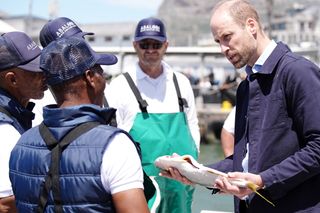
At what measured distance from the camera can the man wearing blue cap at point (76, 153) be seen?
160 centimetres

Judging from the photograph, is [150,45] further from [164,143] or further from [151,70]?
[164,143]

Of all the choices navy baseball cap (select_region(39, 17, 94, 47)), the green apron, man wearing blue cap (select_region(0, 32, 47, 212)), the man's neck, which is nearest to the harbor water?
the green apron

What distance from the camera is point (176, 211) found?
3414 millimetres

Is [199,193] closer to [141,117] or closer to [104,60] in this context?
[141,117]

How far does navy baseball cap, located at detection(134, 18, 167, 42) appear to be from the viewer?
3.76 meters

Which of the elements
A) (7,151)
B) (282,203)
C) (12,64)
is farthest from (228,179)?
(12,64)

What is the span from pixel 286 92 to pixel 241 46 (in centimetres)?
30

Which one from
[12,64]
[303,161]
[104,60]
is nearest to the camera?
[104,60]

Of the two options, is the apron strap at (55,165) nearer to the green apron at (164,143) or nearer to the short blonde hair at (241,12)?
the short blonde hair at (241,12)

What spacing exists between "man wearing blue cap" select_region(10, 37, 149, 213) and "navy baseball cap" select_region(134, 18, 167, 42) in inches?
77.9

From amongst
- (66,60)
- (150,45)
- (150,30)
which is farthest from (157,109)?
(66,60)

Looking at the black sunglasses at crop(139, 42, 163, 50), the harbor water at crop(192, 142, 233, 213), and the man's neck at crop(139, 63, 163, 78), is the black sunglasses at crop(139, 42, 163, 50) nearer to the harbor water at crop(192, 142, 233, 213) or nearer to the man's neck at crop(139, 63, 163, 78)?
the man's neck at crop(139, 63, 163, 78)

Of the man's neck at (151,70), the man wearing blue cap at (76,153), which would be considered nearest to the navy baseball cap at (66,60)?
the man wearing blue cap at (76,153)

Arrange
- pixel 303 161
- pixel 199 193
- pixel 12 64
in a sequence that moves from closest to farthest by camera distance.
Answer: pixel 303 161 → pixel 12 64 → pixel 199 193
